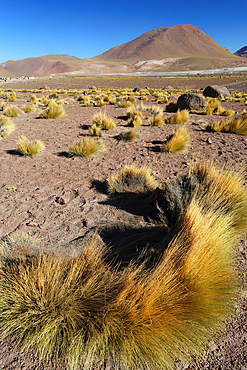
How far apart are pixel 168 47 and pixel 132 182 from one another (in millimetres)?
202985

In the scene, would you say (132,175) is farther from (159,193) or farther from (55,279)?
(55,279)

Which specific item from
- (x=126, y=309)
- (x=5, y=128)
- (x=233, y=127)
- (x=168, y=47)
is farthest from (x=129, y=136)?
(x=168, y=47)

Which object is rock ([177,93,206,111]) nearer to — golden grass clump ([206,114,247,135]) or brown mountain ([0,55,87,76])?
golden grass clump ([206,114,247,135])

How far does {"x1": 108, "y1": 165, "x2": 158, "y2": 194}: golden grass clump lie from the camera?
406cm

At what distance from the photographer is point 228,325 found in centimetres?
173

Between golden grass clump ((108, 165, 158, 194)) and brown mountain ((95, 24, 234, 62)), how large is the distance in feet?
562

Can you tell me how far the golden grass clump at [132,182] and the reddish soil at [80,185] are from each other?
0.25m

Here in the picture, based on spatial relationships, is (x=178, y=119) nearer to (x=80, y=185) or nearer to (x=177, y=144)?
(x=177, y=144)

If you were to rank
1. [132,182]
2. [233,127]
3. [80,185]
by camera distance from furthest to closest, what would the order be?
[233,127], [80,185], [132,182]

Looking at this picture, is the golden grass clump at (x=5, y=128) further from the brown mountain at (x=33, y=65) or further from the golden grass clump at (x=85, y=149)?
the brown mountain at (x=33, y=65)

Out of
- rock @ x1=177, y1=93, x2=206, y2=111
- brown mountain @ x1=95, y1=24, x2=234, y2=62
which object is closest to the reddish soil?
rock @ x1=177, y1=93, x2=206, y2=111

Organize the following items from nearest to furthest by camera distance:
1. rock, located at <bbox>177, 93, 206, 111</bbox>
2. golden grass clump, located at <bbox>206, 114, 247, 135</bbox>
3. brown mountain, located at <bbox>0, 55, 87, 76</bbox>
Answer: golden grass clump, located at <bbox>206, 114, 247, 135</bbox>, rock, located at <bbox>177, 93, 206, 111</bbox>, brown mountain, located at <bbox>0, 55, 87, 76</bbox>

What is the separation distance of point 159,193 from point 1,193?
2818 millimetres

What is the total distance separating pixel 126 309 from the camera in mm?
1568
